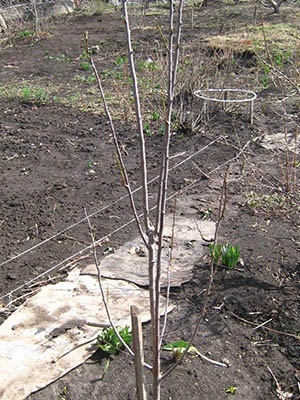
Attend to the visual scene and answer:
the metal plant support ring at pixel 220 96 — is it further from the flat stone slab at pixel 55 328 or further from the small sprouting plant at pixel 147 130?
the flat stone slab at pixel 55 328

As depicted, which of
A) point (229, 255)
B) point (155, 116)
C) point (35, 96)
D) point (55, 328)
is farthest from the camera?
point (35, 96)

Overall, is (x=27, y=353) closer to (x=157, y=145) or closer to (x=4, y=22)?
(x=157, y=145)

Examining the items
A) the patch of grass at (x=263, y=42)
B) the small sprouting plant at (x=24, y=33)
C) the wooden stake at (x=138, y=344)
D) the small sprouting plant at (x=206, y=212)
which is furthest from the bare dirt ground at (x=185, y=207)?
the small sprouting plant at (x=24, y=33)

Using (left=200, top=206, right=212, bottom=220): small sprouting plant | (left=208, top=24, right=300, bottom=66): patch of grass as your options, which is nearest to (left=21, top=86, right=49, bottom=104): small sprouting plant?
(left=208, top=24, right=300, bottom=66): patch of grass

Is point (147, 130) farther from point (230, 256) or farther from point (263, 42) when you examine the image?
point (263, 42)

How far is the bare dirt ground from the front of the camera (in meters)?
2.76

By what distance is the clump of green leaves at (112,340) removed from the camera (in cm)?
280

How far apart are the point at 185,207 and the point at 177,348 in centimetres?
195

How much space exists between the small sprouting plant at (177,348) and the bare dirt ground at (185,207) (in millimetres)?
58

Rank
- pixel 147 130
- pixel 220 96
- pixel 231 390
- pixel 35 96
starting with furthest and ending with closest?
1. pixel 35 96
2. pixel 220 96
3. pixel 147 130
4. pixel 231 390

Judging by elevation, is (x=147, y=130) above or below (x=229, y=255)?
below

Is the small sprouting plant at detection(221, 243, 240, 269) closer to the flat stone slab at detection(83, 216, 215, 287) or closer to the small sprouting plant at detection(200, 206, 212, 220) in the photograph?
the flat stone slab at detection(83, 216, 215, 287)

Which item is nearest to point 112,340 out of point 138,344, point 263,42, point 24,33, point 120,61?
point 138,344

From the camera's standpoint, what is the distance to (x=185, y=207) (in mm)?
4598
